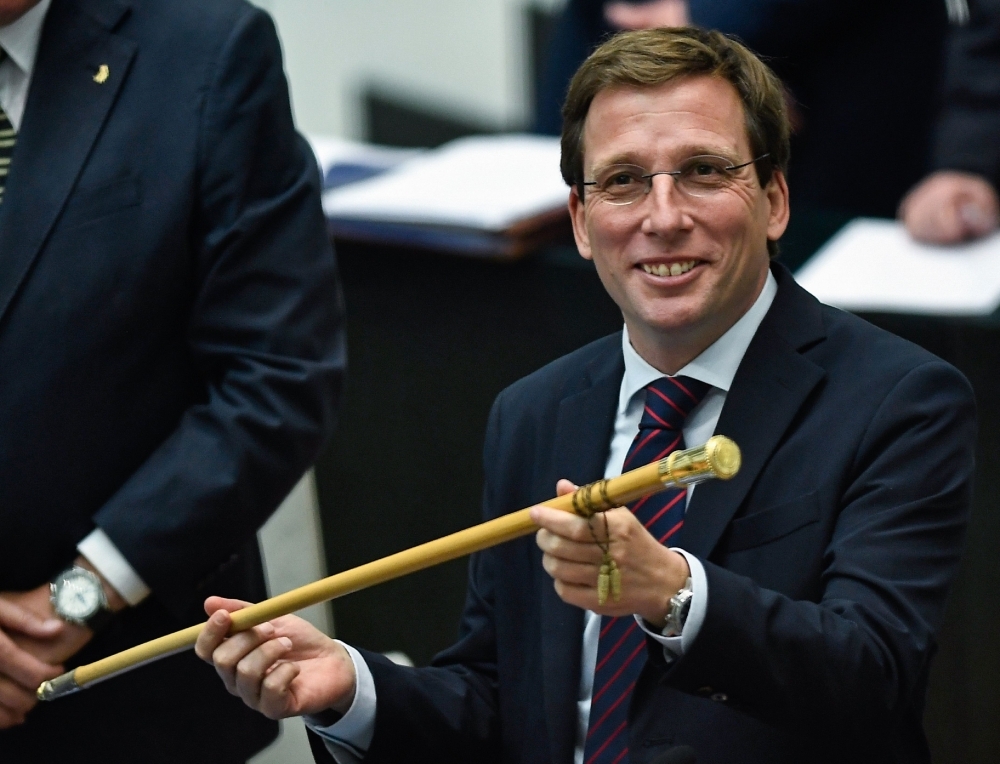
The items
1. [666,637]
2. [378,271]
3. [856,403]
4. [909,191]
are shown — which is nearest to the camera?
[666,637]

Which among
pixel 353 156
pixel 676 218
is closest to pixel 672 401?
pixel 676 218

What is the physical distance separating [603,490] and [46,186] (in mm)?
1190

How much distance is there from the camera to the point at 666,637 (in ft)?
5.12

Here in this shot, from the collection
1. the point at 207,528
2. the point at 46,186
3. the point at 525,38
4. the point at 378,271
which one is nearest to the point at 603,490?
the point at 207,528

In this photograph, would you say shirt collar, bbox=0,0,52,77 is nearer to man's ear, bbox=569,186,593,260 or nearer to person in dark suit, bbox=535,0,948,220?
man's ear, bbox=569,186,593,260

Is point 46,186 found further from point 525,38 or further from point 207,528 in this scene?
point 525,38

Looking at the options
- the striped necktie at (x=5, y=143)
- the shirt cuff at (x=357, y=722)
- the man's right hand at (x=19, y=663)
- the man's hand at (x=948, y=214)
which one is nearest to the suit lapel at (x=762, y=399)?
the shirt cuff at (x=357, y=722)

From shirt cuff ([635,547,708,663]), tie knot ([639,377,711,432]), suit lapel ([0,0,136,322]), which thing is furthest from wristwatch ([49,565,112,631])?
shirt cuff ([635,547,708,663])

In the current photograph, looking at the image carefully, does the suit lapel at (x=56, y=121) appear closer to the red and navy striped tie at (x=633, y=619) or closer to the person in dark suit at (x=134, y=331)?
the person in dark suit at (x=134, y=331)

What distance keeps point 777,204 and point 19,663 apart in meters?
1.25

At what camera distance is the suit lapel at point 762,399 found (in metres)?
1.69

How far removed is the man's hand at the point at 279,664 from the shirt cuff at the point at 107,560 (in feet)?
1.73

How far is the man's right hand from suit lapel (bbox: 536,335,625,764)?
81cm

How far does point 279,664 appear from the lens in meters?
1.72
